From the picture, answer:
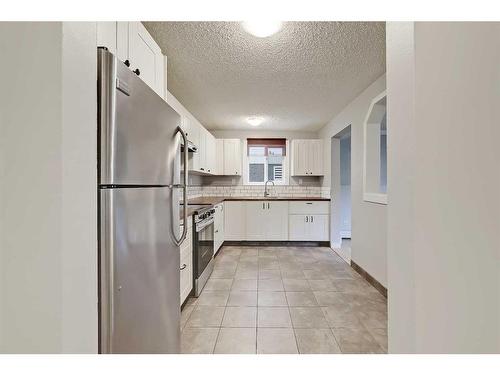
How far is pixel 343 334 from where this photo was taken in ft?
5.99

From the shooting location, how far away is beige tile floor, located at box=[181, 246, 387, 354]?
171cm

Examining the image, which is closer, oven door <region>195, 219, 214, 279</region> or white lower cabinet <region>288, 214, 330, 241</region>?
oven door <region>195, 219, 214, 279</region>

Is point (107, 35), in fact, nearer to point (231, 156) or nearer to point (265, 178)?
point (231, 156)

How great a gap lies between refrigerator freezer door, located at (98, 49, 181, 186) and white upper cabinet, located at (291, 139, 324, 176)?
3.98 meters

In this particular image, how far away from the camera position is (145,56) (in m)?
1.49

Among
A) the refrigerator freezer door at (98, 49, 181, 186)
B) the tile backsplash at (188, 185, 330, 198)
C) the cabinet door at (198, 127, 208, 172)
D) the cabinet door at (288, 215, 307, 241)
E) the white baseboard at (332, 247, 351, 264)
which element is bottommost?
the white baseboard at (332, 247, 351, 264)

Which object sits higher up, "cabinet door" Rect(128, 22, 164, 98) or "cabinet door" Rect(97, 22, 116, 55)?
"cabinet door" Rect(128, 22, 164, 98)

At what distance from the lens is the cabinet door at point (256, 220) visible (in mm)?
4594
